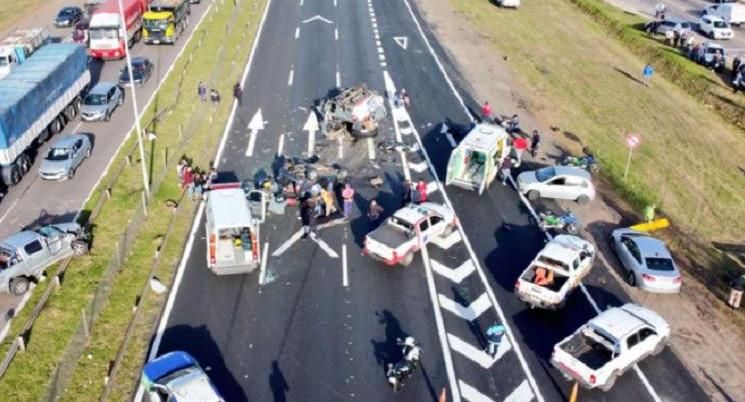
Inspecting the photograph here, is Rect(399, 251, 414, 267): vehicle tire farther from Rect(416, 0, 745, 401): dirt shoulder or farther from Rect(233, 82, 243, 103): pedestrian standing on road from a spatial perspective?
Rect(233, 82, 243, 103): pedestrian standing on road

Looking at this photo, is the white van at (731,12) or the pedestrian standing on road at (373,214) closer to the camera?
the pedestrian standing on road at (373,214)

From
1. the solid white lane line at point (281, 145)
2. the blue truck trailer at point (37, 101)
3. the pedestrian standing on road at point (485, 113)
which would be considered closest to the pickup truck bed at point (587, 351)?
the solid white lane line at point (281, 145)

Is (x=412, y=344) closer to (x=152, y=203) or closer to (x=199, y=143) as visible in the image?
(x=152, y=203)

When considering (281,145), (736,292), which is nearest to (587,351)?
(736,292)

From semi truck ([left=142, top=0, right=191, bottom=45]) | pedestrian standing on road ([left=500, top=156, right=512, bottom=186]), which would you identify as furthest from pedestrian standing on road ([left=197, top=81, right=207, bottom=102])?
pedestrian standing on road ([left=500, top=156, right=512, bottom=186])

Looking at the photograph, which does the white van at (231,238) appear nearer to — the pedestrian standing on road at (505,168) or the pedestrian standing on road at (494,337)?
the pedestrian standing on road at (494,337)

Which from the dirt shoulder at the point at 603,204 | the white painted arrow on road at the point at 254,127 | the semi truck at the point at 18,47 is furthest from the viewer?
the semi truck at the point at 18,47
